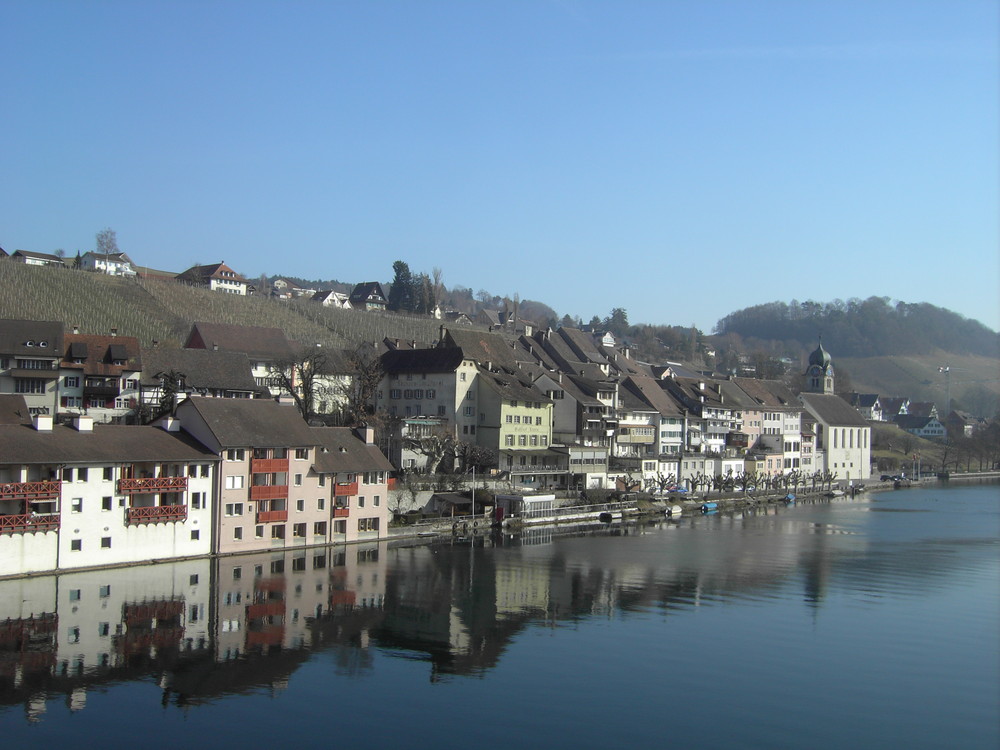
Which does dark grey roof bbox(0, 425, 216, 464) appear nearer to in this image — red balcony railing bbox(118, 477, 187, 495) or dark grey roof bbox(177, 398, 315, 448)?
red balcony railing bbox(118, 477, 187, 495)

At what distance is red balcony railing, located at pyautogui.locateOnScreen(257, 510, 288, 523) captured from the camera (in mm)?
41719

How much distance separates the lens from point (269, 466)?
139ft

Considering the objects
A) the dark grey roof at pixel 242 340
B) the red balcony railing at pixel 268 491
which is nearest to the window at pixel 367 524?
the red balcony railing at pixel 268 491

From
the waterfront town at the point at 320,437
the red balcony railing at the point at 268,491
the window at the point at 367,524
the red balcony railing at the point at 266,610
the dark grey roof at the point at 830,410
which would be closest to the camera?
the red balcony railing at the point at 266,610

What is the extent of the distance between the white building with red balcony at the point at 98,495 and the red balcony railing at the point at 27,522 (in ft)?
0.11

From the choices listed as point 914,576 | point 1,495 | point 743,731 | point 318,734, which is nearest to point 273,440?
point 1,495

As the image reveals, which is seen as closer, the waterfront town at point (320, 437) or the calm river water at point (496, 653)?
the calm river water at point (496, 653)

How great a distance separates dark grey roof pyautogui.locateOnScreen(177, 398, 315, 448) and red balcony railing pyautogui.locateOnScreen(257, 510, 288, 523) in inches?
109

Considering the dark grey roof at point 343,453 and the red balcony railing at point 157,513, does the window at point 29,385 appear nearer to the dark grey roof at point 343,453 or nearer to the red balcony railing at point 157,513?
the dark grey roof at point 343,453

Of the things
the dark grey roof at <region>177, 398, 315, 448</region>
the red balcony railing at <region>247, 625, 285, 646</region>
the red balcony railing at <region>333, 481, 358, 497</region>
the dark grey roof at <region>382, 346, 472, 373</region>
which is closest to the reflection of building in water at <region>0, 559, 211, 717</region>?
the red balcony railing at <region>247, 625, 285, 646</region>

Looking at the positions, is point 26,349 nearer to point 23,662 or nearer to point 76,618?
point 76,618

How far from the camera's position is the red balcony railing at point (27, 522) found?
110 ft

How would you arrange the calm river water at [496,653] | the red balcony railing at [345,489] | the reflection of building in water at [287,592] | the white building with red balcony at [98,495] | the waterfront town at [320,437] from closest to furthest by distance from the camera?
1. the calm river water at [496,653]
2. the reflection of building in water at [287,592]
3. the white building with red balcony at [98,495]
4. the waterfront town at [320,437]
5. the red balcony railing at [345,489]

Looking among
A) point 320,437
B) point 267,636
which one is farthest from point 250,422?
point 267,636
